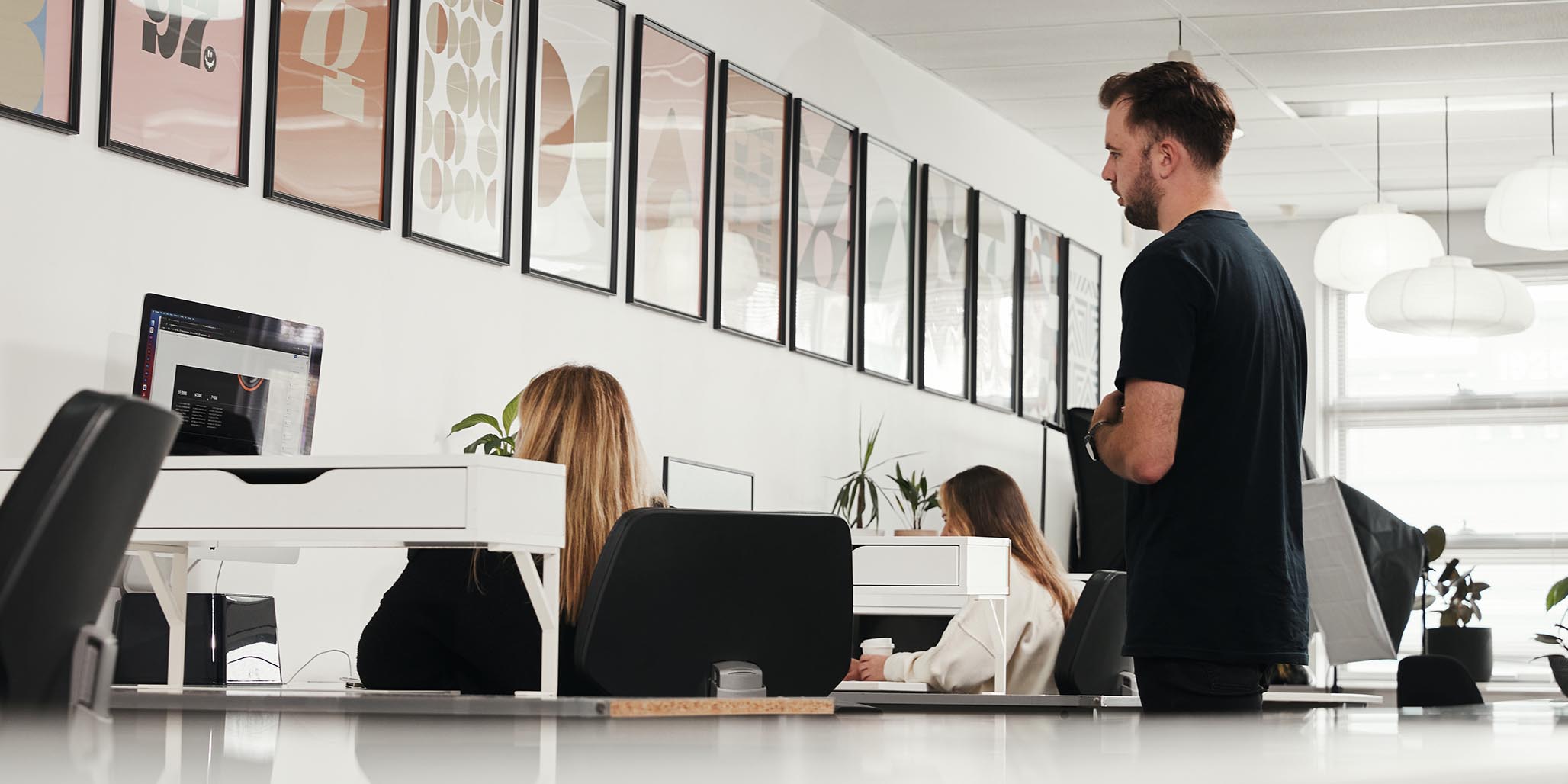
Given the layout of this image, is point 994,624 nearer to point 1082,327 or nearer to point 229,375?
point 229,375

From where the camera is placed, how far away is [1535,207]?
6.40m

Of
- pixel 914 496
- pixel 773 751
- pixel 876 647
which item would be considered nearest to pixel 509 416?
pixel 876 647

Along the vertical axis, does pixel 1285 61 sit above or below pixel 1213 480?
above

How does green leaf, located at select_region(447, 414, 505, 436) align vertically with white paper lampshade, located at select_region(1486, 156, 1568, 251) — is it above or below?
below

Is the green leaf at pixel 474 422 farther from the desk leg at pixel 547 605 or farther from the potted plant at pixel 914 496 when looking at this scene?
the potted plant at pixel 914 496

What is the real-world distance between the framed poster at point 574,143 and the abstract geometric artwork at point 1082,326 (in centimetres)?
360

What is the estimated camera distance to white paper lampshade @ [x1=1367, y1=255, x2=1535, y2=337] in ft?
21.7

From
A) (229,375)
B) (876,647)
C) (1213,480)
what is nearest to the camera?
(1213,480)

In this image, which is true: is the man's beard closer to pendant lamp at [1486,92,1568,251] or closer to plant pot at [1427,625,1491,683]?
pendant lamp at [1486,92,1568,251]

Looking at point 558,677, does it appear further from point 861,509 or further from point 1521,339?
point 1521,339

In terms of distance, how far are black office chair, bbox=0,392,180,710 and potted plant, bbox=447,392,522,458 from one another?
9.83ft

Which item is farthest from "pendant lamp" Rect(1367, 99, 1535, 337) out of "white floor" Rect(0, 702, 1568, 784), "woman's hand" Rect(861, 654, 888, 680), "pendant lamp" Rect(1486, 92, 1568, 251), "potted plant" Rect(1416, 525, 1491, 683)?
"white floor" Rect(0, 702, 1568, 784)

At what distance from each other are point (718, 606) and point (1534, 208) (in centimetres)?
512

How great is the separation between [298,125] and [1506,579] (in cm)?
751
